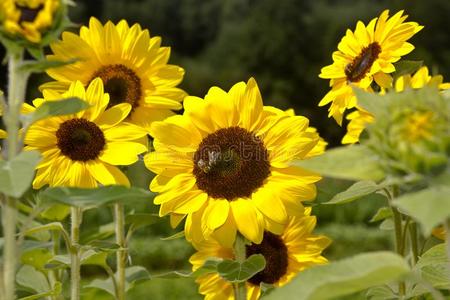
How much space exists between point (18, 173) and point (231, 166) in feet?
1.56

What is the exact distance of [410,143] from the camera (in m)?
0.78

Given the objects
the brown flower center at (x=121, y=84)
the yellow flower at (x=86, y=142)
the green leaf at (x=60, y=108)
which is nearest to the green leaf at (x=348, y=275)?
the green leaf at (x=60, y=108)

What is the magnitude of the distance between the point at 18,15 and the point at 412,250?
0.77 m

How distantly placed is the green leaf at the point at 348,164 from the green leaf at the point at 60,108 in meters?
0.25

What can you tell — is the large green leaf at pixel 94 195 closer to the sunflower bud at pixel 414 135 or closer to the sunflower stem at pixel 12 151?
the sunflower stem at pixel 12 151

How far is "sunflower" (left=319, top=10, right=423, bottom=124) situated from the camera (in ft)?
4.82

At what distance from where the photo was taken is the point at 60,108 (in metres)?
0.94

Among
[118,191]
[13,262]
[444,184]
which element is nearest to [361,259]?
[444,184]

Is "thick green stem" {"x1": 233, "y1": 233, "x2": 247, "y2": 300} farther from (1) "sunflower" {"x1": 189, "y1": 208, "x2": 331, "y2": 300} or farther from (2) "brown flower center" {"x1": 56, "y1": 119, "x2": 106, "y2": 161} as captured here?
(2) "brown flower center" {"x1": 56, "y1": 119, "x2": 106, "y2": 161}

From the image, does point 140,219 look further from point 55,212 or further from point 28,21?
point 28,21

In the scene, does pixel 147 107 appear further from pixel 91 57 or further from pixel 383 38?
pixel 383 38

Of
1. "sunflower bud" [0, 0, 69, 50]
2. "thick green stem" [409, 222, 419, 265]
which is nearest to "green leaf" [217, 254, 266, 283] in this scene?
"thick green stem" [409, 222, 419, 265]

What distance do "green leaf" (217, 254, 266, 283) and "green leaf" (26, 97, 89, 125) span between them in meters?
0.35

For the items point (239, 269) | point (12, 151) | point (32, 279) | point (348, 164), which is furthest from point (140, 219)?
point (348, 164)
